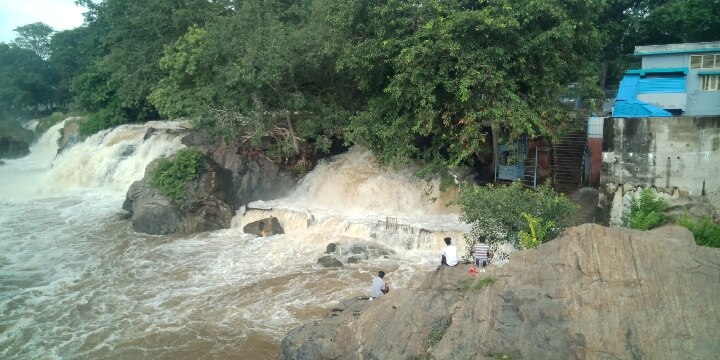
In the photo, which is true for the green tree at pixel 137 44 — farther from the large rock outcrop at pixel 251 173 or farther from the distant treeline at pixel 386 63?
the large rock outcrop at pixel 251 173

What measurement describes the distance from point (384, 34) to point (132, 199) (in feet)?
35.0

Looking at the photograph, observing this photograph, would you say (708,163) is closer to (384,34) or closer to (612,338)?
(612,338)

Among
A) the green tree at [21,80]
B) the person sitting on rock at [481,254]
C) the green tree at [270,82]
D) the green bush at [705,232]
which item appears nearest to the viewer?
the green bush at [705,232]

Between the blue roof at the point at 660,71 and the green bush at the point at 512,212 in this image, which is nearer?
the green bush at the point at 512,212

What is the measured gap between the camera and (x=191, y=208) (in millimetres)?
16500

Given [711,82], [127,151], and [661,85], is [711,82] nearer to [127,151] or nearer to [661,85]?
[661,85]

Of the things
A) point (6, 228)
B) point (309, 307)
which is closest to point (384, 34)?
point (309, 307)

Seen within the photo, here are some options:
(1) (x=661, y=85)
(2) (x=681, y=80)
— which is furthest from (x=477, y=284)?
(2) (x=681, y=80)

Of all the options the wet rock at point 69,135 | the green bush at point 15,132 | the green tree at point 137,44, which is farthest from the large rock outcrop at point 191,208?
the green bush at point 15,132

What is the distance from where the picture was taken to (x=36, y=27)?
4200 cm

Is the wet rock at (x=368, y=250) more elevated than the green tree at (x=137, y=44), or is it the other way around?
the green tree at (x=137, y=44)

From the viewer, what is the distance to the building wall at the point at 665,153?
10156mm

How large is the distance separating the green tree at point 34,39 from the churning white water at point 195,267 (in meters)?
27.0

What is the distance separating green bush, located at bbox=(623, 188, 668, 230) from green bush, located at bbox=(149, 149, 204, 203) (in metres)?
13.0
